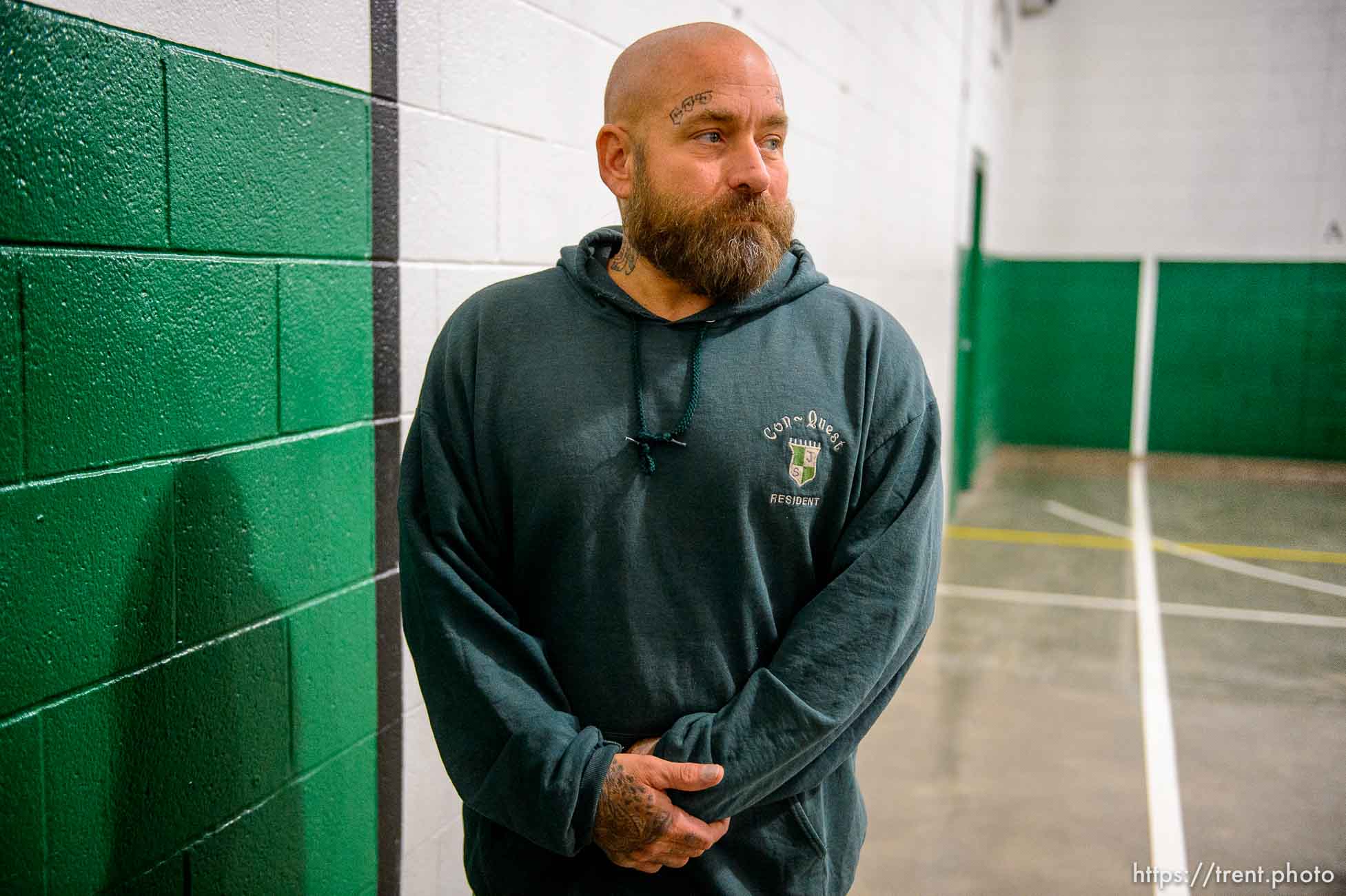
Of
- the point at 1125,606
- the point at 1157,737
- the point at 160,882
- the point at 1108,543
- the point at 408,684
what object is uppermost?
the point at 408,684

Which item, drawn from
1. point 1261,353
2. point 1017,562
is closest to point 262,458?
point 1017,562

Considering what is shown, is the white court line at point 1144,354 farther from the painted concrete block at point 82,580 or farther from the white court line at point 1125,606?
the painted concrete block at point 82,580

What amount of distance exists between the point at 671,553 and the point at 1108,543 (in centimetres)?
533

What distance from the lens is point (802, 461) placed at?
1304 millimetres

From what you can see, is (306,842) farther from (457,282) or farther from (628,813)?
Result: (457,282)

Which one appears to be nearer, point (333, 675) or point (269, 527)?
point (269, 527)

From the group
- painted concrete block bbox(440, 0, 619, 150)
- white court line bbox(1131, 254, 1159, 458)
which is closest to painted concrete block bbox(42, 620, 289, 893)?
painted concrete block bbox(440, 0, 619, 150)

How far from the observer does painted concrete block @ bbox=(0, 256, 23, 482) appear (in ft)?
3.68

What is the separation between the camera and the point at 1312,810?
297 cm

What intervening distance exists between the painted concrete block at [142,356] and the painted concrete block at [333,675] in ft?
1.12

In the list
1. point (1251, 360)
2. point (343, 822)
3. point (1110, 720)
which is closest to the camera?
point (343, 822)

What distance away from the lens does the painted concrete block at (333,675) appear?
64.0 inches

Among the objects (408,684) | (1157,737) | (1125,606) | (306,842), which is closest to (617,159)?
(408,684)

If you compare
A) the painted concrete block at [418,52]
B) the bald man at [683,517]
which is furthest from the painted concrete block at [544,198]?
the bald man at [683,517]
